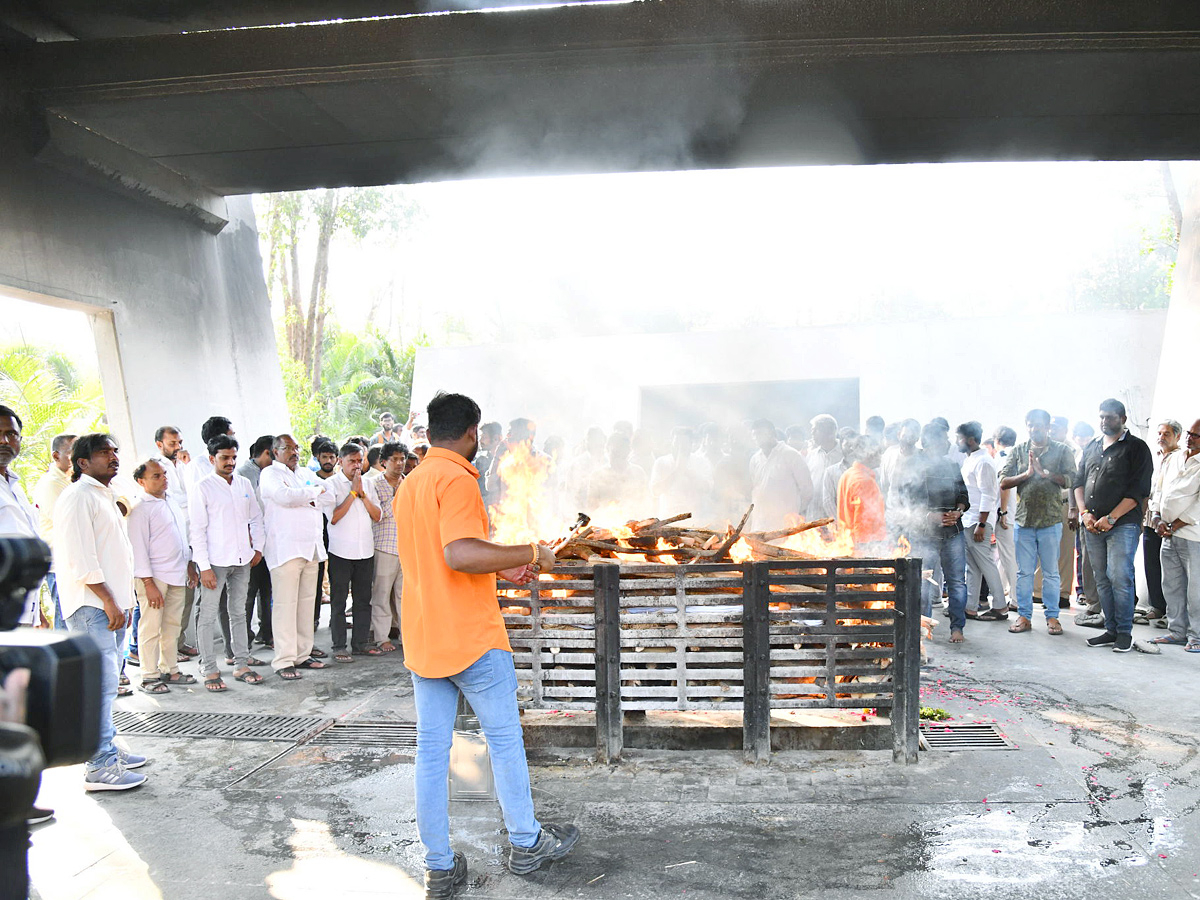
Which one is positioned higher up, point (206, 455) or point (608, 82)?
point (608, 82)

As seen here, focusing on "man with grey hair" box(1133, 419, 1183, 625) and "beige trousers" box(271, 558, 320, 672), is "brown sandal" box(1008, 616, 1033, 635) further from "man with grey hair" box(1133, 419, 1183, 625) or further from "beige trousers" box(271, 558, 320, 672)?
"beige trousers" box(271, 558, 320, 672)

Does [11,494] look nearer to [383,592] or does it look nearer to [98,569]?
[98,569]

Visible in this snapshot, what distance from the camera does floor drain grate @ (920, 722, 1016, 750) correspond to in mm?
5203

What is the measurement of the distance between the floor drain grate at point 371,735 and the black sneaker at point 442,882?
6.02 feet

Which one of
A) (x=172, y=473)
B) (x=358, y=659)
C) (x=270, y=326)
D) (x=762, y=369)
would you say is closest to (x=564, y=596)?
(x=358, y=659)

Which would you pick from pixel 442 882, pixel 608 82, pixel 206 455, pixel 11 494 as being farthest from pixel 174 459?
pixel 442 882

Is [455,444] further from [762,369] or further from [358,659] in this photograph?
[762,369]

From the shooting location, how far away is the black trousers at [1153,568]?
896cm

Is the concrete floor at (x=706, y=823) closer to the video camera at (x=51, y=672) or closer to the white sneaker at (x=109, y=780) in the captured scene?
the white sneaker at (x=109, y=780)

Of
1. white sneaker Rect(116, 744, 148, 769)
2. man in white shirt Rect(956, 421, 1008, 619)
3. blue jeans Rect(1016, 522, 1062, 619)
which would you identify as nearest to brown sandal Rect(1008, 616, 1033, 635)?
blue jeans Rect(1016, 522, 1062, 619)

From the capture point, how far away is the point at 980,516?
888 cm

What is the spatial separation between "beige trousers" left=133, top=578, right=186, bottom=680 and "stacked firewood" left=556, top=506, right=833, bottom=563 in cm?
353

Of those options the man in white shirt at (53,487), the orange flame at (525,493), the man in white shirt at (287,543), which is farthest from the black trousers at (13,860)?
the orange flame at (525,493)

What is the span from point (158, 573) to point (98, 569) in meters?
2.21
